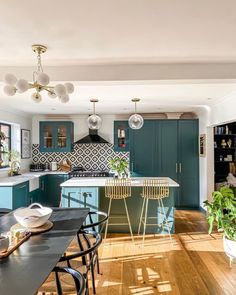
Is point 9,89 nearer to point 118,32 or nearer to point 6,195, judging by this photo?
point 118,32

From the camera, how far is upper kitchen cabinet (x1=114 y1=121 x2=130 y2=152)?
686cm

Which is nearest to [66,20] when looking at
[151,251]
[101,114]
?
[151,251]

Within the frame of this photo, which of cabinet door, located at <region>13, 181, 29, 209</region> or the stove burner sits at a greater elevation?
the stove burner

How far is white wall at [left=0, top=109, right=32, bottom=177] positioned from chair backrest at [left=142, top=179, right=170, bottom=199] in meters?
3.13

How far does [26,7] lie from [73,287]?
206 centimetres

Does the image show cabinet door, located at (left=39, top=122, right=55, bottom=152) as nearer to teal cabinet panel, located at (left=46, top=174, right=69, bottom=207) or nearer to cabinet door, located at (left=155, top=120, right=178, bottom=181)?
teal cabinet panel, located at (left=46, top=174, right=69, bottom=207)

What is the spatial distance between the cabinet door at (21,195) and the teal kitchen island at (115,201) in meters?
0.92

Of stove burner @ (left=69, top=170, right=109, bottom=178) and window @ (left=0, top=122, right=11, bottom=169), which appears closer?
window @ (left=0, top=122, right=11, bottom=169)

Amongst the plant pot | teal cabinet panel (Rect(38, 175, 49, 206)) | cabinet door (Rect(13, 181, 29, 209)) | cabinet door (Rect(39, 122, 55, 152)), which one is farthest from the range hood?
the plant pot

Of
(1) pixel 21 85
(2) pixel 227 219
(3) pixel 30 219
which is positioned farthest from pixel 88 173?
(1) pixel 21 85

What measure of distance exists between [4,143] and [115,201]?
9.79 ft

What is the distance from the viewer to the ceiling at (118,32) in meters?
1.77

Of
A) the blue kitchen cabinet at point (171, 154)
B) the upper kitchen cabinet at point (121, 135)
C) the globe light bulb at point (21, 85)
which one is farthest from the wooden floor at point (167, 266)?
the upper kitchen cabinet at point (121, 135)

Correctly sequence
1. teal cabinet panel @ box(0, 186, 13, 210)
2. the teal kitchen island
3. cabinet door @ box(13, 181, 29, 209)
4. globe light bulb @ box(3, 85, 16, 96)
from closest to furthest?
1. globe light bulb @ box(3, 85, 16, 96)
2. the teal kitchen island
3. teal cabinet panel @ box(0, 186, 13, 210)
4. cabinet door @ box(13, 181, 29, 209)
